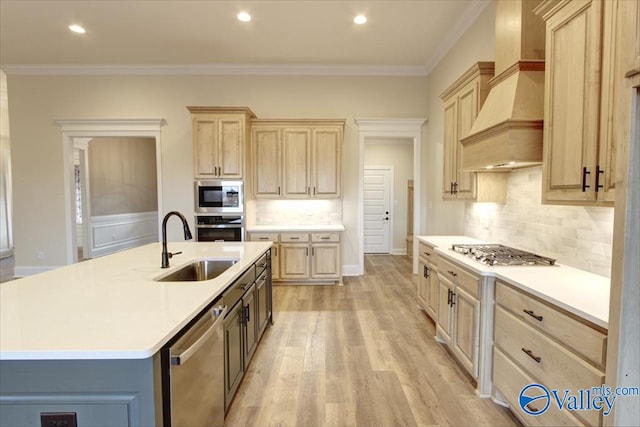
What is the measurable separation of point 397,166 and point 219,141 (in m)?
4.32

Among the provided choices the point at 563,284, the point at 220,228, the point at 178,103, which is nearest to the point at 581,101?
the point at 563,284

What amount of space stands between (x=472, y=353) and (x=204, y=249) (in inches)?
93.2

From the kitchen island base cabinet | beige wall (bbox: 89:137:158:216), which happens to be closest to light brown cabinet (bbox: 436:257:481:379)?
the kitchen island base cabinet

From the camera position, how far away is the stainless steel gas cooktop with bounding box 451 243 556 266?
226 cm

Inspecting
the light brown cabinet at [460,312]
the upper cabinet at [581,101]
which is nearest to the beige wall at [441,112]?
the light brown cabinet at [460,312]

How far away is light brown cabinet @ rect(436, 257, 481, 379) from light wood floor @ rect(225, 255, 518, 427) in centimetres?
18

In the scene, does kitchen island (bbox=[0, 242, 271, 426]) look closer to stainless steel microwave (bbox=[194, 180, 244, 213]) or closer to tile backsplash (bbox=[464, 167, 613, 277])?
tile backsplash (bbox=[464, 167, 613, 277])

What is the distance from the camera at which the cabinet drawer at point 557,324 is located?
133 centimetres

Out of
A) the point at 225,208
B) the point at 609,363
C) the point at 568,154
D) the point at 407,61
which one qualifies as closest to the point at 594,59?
the point at 568,154

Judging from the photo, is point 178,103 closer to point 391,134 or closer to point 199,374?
point 391,134

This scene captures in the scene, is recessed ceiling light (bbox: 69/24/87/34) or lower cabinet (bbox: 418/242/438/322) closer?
lower cabinet (bbox: 418/242/438/322)

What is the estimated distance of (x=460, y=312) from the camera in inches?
99.0

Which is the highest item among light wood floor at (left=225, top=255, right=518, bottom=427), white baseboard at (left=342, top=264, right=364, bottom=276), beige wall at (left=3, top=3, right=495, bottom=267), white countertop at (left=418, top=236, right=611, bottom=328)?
beige wall at (left=3, top=3, right=495, bottom=267)
